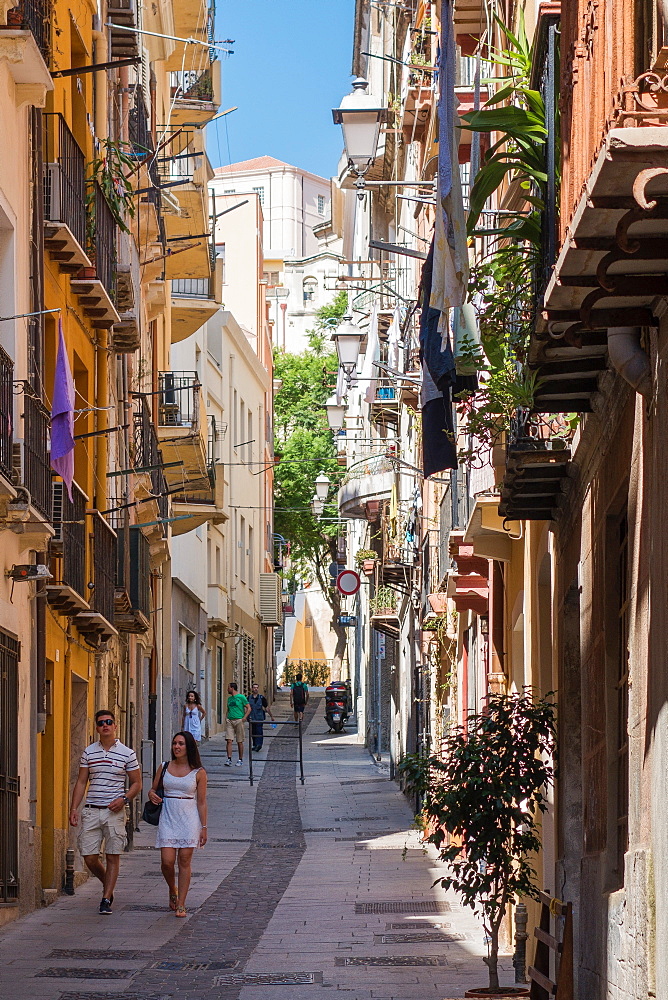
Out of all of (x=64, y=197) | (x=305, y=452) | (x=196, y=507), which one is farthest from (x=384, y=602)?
(x=305, y=452)

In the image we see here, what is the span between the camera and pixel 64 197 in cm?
1664

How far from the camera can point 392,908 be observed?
15.5 m

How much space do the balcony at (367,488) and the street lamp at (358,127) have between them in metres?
17.8

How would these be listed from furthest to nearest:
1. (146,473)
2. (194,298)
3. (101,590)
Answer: (194,298)
(146,473)
(101,590)

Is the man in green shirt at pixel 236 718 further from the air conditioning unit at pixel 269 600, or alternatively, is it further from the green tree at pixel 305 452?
the green tree at pixel 305 452

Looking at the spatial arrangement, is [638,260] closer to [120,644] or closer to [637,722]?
[637,722]

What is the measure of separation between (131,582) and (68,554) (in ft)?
15.2

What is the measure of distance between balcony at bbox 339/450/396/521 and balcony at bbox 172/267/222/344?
474 centimetres

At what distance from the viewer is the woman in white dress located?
14977 mm

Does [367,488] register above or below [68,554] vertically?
above

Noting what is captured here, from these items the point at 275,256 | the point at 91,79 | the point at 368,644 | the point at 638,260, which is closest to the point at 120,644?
the point at 91,79

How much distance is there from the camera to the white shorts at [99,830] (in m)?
15.1

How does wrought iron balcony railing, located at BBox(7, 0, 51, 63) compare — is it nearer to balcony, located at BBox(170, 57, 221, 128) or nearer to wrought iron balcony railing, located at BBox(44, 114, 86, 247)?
wrought iron balcony railing, located at BBox(44, 114, 86, 247)

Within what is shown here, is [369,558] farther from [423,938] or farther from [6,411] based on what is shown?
[6,411]
